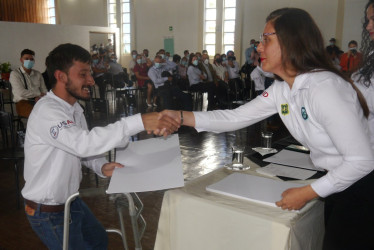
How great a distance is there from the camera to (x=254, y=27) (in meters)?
13.1

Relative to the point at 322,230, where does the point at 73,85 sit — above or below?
above

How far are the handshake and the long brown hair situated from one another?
0.60 m

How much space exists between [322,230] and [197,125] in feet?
2.26

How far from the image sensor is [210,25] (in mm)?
14406

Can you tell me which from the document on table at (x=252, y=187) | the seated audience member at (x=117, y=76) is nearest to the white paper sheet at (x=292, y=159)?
the document on table at (x=252, y=187)

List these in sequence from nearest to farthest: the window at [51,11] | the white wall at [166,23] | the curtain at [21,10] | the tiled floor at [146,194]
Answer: the tiled floor at [146,194] < the white wall at [166,23] < the curtain at [21,10] < the window at [51,11]

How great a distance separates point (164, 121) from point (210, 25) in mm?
13463

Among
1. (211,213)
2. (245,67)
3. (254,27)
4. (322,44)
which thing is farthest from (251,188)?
(254,27)

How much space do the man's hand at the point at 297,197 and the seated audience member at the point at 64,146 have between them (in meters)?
0.60

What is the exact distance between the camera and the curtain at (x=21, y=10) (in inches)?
725

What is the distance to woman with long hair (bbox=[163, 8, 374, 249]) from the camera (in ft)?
3.40

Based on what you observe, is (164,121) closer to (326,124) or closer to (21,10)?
(326,124)

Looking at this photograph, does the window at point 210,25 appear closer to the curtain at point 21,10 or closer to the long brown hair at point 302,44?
the curtain at point 21,10

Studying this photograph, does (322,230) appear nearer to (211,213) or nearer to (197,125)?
(211,213)
